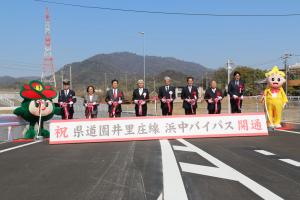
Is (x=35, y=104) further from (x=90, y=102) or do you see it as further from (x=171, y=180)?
(x=171, y=180)

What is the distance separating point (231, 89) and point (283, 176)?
908cm

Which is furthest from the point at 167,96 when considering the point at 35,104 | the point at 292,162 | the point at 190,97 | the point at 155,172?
the point at 155,172

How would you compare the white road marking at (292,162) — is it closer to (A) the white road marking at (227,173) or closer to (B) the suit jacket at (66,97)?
(A) the white road marking at (227,173)

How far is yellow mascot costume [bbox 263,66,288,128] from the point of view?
14.2 meters

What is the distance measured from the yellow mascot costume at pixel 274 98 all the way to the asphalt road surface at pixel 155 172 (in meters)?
3.98

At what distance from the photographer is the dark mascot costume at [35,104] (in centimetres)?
1404

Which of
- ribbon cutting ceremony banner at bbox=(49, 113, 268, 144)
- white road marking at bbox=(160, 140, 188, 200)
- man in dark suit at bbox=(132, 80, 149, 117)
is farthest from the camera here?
man in dark suit at bbox=(132, 80, 149, 117)

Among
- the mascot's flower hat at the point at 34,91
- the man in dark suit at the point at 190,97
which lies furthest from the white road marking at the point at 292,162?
the mascot's flower hat at the point at 34,91

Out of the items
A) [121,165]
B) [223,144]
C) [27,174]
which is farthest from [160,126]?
[27,174]

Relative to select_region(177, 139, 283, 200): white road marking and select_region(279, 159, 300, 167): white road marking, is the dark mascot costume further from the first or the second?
select_region(279, 159, 300, 167): white road marking

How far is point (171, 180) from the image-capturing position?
6086 mm

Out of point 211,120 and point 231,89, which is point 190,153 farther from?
point 231,89

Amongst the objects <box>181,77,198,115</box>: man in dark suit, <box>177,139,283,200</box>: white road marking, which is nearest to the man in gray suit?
<box>181,77,198,115</box>: man in dark suit

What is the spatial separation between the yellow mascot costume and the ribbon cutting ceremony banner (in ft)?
5.49
